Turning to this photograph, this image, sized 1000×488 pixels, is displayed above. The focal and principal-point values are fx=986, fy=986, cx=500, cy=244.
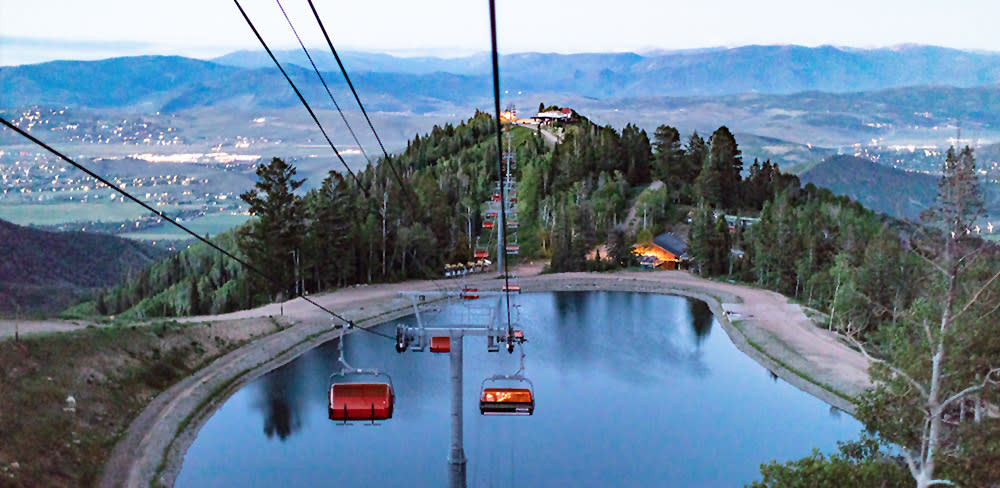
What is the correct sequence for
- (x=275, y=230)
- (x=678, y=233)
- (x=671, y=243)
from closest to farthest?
1. (x=275, y=230)
2. (x=671, y=243)
3. (x=678, y=233)

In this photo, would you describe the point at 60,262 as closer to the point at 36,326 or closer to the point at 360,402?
the point at 36,326

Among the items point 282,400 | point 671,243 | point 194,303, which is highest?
point 671,243

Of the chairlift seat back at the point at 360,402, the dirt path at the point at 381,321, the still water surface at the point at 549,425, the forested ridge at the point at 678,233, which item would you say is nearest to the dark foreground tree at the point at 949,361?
the forested ridge at the point at 678,233

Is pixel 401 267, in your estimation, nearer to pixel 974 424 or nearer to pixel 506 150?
pixel 506 150

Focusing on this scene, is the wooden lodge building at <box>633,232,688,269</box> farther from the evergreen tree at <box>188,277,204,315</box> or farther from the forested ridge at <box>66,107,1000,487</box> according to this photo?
the evergreen tree at <box>188,277,204,315</box>

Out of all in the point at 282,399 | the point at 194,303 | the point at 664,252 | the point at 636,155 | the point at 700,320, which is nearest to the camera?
the point at 282,399

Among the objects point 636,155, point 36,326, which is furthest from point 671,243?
point 36,326

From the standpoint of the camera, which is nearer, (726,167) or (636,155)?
(726,167)

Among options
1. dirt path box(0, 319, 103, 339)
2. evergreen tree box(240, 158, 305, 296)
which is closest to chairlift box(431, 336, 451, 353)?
dirt path box(0, 319, 103, 339)
